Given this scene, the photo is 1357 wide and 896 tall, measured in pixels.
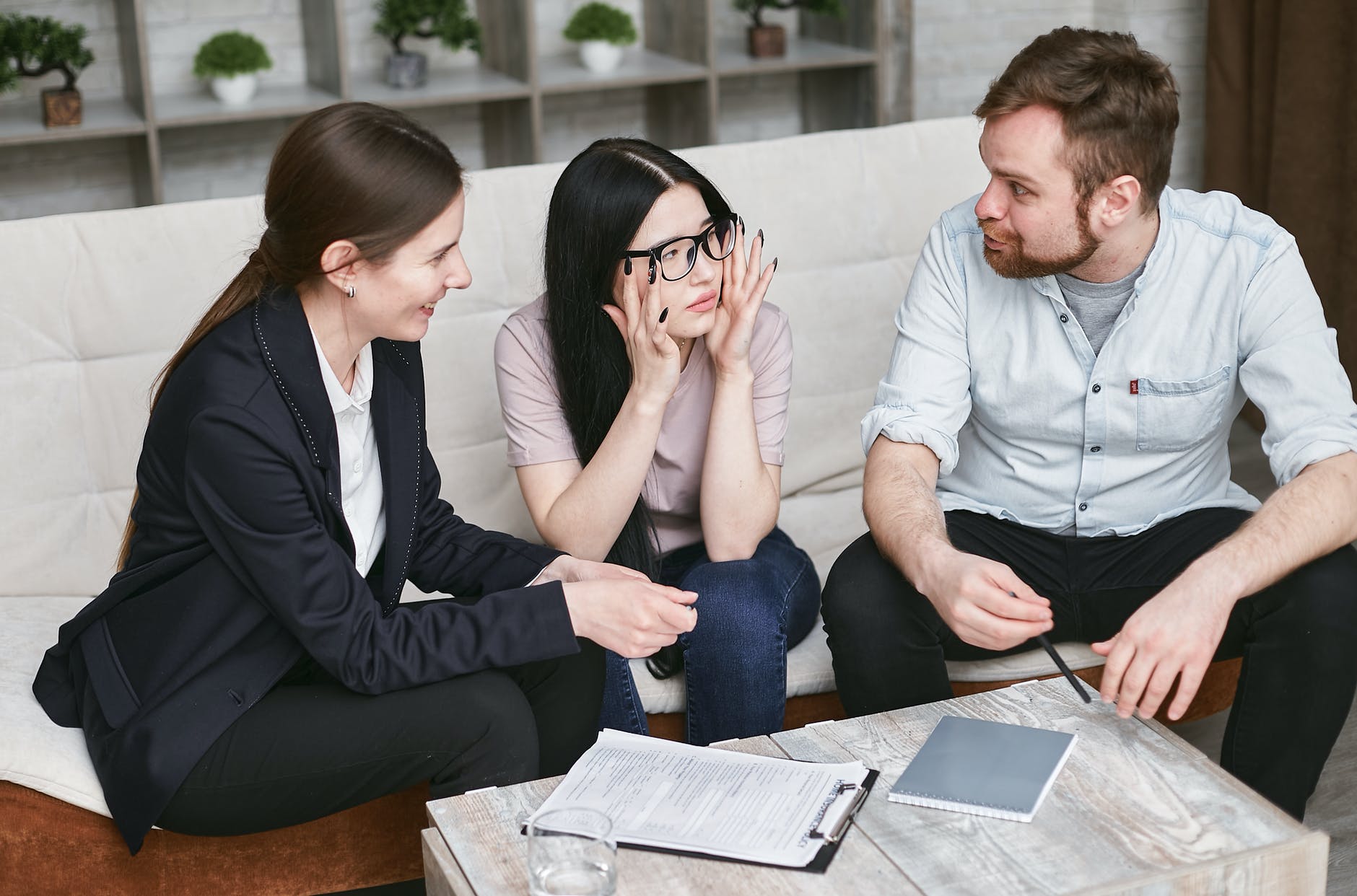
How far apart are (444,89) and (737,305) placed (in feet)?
6.58

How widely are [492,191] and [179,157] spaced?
1.86 m

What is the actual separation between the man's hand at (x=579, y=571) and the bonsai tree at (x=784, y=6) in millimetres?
2504

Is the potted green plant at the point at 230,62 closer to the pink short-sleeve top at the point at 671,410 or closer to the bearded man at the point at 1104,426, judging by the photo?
the pink short-sleeve top at the point at 671,410

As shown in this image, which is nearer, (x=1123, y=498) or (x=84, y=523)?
(x=1123, y=498)

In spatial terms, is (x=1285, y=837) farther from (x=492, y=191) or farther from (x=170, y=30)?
(x=170, y=30)

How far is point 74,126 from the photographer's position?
11.0 ft

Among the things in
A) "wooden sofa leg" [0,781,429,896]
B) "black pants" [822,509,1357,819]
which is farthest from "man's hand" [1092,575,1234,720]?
"wooden sofa leg" [0,781,429,896]

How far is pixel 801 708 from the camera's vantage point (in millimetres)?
1916

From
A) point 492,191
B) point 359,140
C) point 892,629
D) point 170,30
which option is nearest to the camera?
point 359,140

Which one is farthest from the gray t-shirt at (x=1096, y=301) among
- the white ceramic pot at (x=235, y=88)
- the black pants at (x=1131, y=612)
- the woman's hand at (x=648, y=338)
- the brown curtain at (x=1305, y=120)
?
the white ceramic pot at (x=235, y=88)

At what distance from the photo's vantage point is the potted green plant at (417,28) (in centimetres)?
362

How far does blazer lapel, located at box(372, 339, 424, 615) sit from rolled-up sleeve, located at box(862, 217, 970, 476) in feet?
1.97

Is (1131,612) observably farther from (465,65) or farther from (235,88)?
(465,65)

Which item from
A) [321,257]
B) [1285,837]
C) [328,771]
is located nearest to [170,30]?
[321,257]
